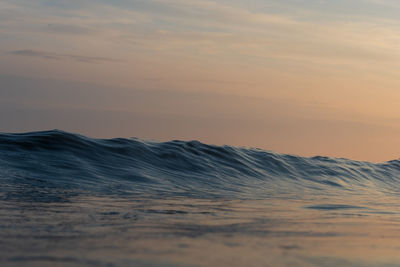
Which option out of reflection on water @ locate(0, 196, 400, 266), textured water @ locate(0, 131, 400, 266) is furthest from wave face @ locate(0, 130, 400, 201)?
reflection on water @ locate(0, 196, 400, 266)

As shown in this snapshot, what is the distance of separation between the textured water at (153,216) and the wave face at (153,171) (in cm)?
3

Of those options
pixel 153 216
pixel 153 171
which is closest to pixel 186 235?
pixel 153 216

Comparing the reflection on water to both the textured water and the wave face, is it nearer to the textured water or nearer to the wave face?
the textured water

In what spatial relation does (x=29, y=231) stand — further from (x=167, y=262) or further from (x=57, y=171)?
(x=57, y=171)

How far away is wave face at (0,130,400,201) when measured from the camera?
6527 mm

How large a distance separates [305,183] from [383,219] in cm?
537

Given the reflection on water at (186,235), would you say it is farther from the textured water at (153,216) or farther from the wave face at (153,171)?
the wave face at (153,171)

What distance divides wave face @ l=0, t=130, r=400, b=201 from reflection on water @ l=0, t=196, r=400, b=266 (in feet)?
4.26

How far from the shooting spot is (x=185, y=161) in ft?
33.8

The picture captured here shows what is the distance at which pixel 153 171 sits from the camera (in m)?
8.78

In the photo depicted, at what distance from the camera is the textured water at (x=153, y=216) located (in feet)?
8.43

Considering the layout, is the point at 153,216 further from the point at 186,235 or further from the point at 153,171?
the point at 153,171

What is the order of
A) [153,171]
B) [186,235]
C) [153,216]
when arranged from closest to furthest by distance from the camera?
[186,235] < [153,216] < [153,171]

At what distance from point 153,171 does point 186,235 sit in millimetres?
5676
